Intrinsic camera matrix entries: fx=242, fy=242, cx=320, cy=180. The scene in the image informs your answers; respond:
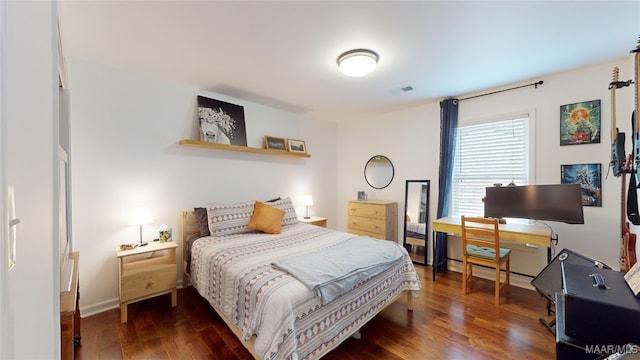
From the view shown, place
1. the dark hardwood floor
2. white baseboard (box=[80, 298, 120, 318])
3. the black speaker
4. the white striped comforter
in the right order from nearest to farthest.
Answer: the white striped comforter → the dark hardwood floor → the black speaker → white baseboard (box=[80, 298, 120, 318])

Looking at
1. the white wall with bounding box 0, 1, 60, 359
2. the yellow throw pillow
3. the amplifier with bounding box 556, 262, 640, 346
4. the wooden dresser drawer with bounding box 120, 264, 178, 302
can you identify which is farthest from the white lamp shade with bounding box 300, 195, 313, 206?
the white wall with bounding box 0, 1, 60, 359

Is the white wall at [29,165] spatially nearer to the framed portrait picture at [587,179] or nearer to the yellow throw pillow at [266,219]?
the yellow throw pillow at [266,219]

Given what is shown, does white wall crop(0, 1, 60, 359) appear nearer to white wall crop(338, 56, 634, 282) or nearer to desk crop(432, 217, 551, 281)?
desk crop(432, 217, 551, 281)

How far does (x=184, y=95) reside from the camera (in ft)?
9.87

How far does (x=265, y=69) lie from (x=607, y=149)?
3.65 metres

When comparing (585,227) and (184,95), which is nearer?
(585,227)

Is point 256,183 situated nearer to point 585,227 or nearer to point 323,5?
point 323,5

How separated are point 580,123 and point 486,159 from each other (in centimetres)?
93

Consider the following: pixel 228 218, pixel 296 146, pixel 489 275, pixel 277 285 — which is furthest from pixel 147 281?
pixel 489 275

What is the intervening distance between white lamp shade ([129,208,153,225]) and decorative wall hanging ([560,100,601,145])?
4.58m

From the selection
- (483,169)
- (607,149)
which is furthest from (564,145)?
(483,169)

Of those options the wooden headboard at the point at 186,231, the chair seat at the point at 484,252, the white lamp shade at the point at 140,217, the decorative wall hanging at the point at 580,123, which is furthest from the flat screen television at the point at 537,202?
the white lamp shade at the point at 140,217

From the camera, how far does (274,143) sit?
3.86 metres

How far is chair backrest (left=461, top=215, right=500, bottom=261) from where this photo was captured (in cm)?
255
